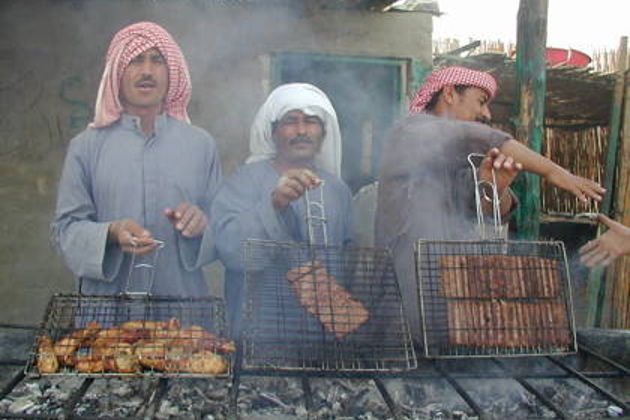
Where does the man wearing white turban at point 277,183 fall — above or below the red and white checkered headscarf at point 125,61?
below

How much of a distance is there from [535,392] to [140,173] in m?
2.50

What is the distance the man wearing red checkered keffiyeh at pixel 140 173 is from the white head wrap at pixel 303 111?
428 millimetres

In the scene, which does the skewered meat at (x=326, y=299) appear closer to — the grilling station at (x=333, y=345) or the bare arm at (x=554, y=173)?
the grilling station at (x=333, y=345)

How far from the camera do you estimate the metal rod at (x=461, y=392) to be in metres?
2.66

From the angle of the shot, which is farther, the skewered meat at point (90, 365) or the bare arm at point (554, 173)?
the bare arm at point (554, 173)

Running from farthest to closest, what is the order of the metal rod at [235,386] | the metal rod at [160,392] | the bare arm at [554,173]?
the bare arm at [554,173], the metal rod at [160,392], the metal rod at [235,386]

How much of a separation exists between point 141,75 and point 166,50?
22cm

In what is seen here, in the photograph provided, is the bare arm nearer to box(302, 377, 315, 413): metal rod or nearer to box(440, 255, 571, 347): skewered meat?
box(440, 255, 571, 347): skewered meat

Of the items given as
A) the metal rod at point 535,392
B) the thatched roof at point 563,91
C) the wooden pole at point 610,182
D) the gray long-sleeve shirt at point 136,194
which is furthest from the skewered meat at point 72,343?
the wooden pole at point 610,182

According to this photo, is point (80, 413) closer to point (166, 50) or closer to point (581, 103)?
point (166, 50)

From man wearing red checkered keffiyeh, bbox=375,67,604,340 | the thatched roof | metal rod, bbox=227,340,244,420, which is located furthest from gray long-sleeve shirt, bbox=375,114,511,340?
the thatched roof

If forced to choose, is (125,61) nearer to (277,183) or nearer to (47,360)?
(277,183)

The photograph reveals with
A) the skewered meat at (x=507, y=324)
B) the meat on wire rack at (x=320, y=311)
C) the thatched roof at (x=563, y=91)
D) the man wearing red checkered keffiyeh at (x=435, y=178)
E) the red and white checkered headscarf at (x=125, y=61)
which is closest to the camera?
the meat on wire rack at (x=320, y=311)

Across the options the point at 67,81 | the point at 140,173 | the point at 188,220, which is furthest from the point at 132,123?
the point at 67,81
